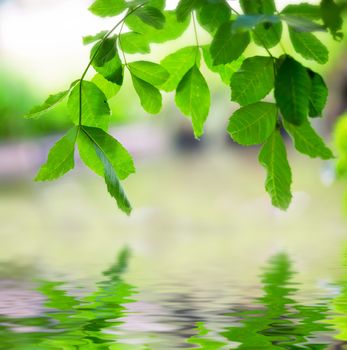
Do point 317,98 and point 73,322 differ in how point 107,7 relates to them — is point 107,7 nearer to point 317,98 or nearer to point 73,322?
point 317,98

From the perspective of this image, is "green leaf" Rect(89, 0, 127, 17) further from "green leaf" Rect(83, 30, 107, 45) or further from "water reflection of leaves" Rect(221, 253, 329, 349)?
"water reflection of leaves" Rect(221, 253, 329, 349)

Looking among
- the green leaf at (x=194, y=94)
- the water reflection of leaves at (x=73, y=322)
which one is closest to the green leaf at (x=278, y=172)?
the green leaf at (x=194, y=94)

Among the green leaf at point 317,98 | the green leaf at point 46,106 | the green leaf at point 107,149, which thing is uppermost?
the green leaf at point 46,106

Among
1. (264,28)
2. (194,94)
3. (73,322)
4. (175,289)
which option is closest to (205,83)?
(194,94)

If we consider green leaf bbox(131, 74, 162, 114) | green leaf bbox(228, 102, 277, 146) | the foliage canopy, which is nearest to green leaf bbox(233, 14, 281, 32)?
the foliage canopy

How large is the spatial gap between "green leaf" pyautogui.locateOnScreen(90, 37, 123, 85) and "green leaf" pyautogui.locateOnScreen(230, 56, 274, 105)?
5.2 inches

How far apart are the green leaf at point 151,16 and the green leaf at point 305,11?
139 mm

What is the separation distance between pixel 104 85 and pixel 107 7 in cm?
9

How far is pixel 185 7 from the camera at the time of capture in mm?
860

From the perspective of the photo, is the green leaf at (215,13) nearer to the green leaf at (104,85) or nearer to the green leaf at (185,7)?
the green leaf at (185,7)

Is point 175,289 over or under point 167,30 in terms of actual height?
under

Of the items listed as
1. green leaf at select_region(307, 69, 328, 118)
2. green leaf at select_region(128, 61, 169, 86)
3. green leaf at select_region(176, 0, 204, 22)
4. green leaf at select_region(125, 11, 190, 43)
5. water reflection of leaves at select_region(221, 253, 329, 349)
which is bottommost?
water reflection of leaves at select_region(221, 253, 329, 349)

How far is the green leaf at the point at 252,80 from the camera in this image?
83 centimetres

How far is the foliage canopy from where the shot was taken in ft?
2.61
